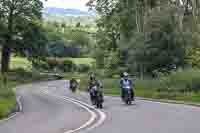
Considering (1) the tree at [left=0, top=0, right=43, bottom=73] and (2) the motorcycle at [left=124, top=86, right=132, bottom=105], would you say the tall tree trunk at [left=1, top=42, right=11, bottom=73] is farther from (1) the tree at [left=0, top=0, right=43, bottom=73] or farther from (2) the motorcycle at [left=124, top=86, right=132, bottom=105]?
(2) the motorcycle at [left=124, top=86, right=132, bottom=105]

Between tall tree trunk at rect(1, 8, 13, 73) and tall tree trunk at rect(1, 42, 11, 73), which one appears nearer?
tall tree trunk at rect(1, 8, 13, 73)

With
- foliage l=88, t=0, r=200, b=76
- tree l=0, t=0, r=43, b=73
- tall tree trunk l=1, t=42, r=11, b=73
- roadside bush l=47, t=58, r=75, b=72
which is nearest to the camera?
foliage l=88, t=0, r=200, b=76

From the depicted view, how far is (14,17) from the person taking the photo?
82.8 m

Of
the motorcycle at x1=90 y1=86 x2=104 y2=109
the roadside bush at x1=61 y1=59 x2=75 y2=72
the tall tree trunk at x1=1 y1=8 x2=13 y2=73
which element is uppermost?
the tall tree trunk at x1=1 y1=8 x2=13 y2=73

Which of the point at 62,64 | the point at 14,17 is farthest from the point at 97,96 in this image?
the point at 62,64

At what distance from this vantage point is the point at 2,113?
934 inches

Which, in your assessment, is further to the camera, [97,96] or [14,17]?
[14,17]

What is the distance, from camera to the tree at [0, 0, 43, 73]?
268 ft

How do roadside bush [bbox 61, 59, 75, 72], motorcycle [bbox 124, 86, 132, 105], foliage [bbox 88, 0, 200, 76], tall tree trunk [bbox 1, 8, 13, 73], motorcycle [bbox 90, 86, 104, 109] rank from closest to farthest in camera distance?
1. motorcycle [bbox 90, 86, 104, 109]
2. motorcycle [bbox 124, 86, 132, 105]
3. foliage [bbox 88, 0, 200, 76]
4. tall tree trunk [bbox 1, 8, 13, 73]
5. roadside bush [bbox 61, 59, 75, 72]

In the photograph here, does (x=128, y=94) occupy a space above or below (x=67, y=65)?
above

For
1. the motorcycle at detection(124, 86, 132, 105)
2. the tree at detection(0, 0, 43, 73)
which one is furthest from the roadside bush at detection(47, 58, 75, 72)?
the motorcycle at detection(124, 86, 132, 105)

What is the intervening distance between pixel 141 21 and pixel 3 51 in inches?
1404

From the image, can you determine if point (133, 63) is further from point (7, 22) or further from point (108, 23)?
point (7, 22)

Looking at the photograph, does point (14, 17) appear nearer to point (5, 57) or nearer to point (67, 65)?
point (5, 57)
